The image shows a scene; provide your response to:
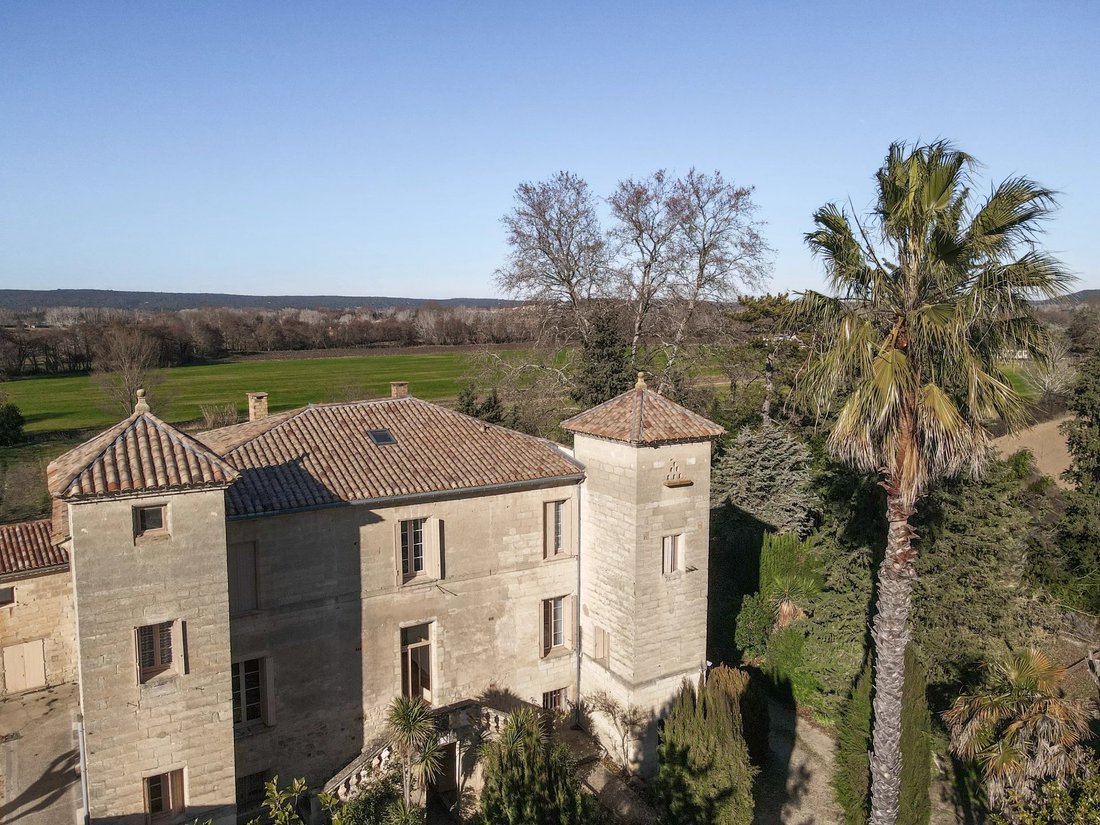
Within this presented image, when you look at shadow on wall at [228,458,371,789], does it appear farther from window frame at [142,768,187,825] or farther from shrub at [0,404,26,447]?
shrub at [0,404,26,447]

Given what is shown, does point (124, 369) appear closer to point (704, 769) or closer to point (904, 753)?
point (704, 769)

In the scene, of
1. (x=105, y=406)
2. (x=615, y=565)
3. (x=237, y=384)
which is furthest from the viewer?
(x=237, y=384)

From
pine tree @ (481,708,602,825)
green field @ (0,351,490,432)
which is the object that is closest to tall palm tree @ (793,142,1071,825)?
pine tree @ (481,708,602,825)

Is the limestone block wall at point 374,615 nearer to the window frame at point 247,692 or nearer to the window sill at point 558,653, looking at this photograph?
the window sill at point 558,653

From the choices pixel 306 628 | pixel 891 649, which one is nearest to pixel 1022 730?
pixel 891 649

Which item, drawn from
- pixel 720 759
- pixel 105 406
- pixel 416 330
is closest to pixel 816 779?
pixel 720 759

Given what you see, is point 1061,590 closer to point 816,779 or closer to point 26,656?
point 816,779

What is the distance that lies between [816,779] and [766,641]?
559 cm

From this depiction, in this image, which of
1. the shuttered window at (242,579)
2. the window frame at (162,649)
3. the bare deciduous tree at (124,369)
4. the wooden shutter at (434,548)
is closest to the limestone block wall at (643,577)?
the wooden shutter at (434,548)

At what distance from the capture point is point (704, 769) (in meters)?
15.5

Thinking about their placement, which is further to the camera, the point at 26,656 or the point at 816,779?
the point at 26,656

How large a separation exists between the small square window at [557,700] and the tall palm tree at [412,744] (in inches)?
173

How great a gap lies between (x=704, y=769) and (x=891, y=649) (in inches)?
203

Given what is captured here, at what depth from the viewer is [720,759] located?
15.4 meters
